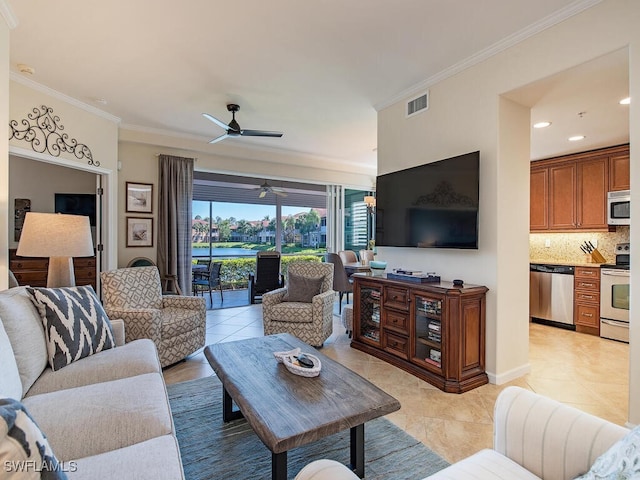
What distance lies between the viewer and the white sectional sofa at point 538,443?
111 cm

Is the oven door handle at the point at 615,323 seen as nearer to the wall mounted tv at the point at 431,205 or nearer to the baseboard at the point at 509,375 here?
the baseboard at the point at 509,375

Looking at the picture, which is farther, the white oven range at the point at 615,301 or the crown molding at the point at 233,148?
the crown molding at the point at 233,148

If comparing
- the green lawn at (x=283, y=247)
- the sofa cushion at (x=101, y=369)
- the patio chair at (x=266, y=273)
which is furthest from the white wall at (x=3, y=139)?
the green lawn at (x=283, y=247)

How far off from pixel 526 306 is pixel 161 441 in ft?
10.1

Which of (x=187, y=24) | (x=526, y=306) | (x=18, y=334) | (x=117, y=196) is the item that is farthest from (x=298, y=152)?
(x=18, y=334)

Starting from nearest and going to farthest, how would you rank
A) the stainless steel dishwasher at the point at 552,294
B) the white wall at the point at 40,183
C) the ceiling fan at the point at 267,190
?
1. the stainless steel dishwasher at the point at 552,294
2. the white wall at the point at 40,183
3. the ceiling fan at the point at 267,190

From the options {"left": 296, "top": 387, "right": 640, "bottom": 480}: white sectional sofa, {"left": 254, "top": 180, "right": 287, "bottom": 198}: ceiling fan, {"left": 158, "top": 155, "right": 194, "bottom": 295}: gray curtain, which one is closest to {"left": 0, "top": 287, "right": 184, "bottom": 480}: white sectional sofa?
{"left": 296, "top": 387, "right": 640, "bottom": 480}: white sectional sofa

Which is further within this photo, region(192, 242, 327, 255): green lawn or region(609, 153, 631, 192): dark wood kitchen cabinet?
region(192, 242, 327, 255): green lawn

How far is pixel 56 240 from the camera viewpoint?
2615mm

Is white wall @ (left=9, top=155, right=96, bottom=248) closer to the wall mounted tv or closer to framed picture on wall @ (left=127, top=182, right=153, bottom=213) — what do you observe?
framed picture on wall @ (left=127, top=182, right=153, bottom=213)

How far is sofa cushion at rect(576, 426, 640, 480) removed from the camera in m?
0.80

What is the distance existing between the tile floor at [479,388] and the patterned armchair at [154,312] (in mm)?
213

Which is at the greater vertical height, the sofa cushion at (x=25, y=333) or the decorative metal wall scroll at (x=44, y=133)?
the decorative metal wall scroll at (x=44, y=133)

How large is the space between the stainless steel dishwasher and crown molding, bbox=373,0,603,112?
10.8 feet
